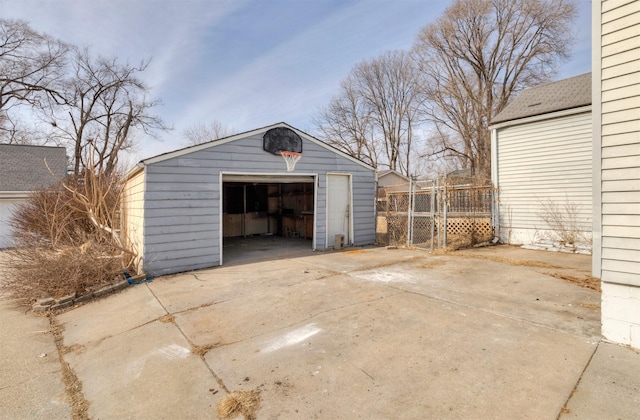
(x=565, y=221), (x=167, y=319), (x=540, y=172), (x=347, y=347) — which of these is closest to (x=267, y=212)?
(x=167, y=319)

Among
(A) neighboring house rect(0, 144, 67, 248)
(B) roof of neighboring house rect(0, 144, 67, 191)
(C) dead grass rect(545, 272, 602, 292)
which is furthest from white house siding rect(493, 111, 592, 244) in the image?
(B) roof of neighboring house rect(0, 144, 67, 191)

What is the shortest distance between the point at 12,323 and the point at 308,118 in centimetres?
2659

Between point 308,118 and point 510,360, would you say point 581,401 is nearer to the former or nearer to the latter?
point 510,360

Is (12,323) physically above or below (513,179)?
below

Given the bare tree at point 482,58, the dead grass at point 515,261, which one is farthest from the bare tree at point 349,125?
the dead grass at point 515,261

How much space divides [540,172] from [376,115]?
2099 cm

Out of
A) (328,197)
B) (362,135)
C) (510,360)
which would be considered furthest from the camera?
(362,135)

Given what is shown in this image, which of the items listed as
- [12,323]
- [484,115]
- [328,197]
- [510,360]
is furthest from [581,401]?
[484,115]

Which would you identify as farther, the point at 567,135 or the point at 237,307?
the point at 567,135

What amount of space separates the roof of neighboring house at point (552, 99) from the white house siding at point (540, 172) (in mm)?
279

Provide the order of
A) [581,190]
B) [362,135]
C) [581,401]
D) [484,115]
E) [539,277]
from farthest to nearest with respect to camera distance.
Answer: [362,135], [484,115], [581,190], [539,277], [581,401]

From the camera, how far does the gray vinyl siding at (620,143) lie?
284cm

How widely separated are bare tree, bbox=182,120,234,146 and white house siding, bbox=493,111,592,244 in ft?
97.2

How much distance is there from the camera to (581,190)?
803 cm
